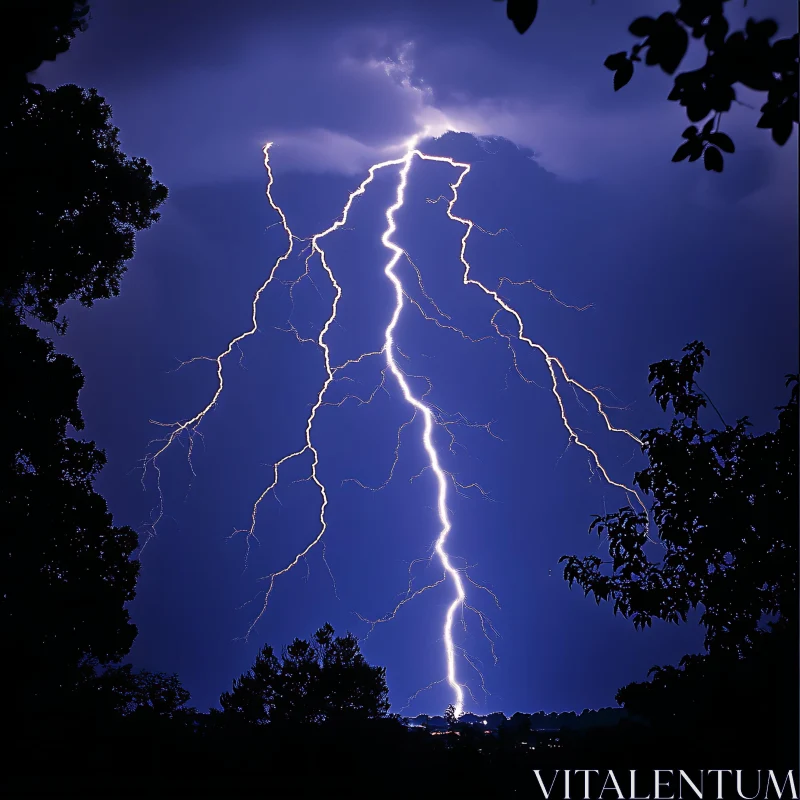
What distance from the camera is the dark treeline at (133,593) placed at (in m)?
2.05

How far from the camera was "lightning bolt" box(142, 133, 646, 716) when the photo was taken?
34.2 feet

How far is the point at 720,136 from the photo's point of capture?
1.40m

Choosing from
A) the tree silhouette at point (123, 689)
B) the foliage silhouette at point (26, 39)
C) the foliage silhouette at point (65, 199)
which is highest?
the foliage silhouette at point (65, 199)

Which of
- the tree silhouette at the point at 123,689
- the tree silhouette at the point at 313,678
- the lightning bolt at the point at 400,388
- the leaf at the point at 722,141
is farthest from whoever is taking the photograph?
the lightning bolt at the point at 400,388

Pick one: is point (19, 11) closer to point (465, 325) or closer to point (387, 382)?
point (387, 382)

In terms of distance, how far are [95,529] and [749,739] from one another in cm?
490

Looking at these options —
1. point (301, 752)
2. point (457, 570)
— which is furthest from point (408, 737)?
point (457, 570)

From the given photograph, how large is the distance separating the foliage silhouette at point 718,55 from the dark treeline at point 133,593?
6.04 feet

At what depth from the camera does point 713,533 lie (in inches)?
117

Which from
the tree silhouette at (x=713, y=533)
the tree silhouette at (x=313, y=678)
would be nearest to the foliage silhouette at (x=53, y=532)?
the tree silhouette at (x=713, y=533)

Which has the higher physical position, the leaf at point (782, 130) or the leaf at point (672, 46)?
the leaf at point (672, 46)

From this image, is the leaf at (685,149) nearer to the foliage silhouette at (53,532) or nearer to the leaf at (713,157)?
the leaf at (713,157)

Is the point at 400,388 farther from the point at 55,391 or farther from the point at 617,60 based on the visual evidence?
the point at 617,60

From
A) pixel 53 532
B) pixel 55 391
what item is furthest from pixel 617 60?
pixel 53 532
